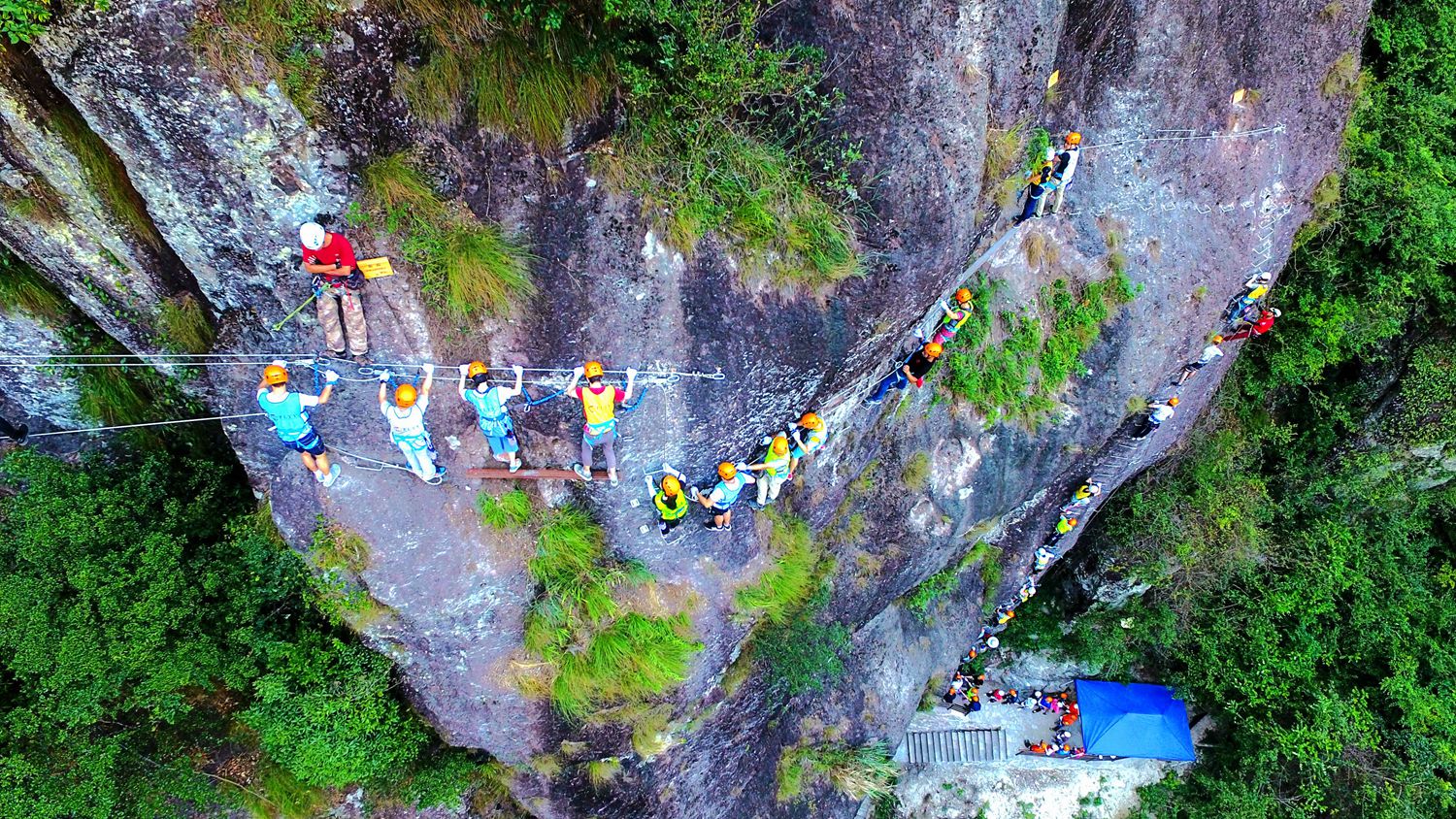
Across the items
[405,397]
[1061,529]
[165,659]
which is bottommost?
[165,659]

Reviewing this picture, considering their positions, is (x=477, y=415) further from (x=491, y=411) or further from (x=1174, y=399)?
(x=1174, y=399)

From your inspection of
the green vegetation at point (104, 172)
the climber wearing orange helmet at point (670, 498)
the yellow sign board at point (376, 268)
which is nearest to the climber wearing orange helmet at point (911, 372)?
the climber wearing orange helmet at point (670, 498)

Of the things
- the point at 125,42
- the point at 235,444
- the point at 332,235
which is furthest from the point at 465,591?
the point at 125,42

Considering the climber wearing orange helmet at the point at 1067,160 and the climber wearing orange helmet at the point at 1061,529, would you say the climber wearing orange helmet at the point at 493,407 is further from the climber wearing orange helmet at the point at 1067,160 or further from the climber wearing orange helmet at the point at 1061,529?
the climber wearing orange helmet at the point at 1061,529

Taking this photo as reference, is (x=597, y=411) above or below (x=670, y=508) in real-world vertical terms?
above

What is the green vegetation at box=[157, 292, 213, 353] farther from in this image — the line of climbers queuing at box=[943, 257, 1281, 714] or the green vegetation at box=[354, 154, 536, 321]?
the line of climbers queuing at box=[943, 257, 1281, 714]

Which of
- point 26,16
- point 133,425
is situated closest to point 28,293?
point 133,425
